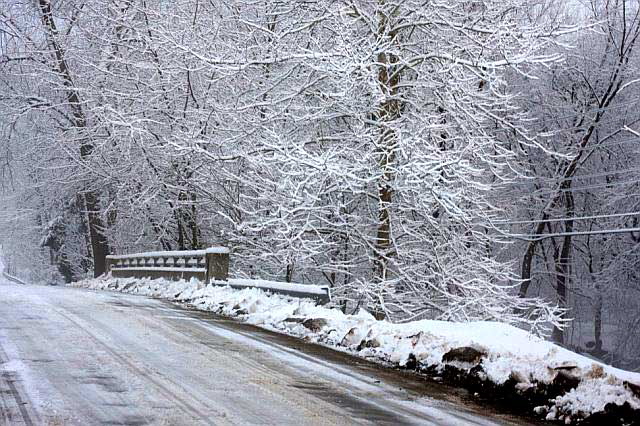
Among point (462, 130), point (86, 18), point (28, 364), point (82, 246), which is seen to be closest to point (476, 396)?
point (28, 364)

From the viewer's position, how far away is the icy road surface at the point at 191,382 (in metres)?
5.29

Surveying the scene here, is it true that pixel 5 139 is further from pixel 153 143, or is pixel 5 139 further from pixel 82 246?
pixel 82 246

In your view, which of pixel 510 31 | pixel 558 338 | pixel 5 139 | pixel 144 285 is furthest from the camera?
pixel 558 338

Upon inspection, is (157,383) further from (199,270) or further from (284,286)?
(199,270)

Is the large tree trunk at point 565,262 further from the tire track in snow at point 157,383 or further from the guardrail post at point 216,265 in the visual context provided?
the tire track in snow at point 157,383

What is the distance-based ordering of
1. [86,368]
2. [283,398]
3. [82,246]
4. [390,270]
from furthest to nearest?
[82,246] → [390,270] → [86,368] → [283,398]

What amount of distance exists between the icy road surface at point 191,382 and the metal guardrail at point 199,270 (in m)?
2.68

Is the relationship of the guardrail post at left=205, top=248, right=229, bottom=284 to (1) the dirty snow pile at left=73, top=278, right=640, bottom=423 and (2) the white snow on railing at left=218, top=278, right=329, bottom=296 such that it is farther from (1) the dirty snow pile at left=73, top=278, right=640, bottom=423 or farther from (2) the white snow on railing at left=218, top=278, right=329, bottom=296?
(1) the dirty snow pile at left=73, top=278, right=640, bottom=423

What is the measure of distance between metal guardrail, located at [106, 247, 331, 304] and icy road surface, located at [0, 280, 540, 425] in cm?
268

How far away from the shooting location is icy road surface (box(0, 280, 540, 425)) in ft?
17.3

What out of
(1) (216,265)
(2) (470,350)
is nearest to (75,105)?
(1) (216,265)

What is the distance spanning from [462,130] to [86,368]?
10218 millimetres

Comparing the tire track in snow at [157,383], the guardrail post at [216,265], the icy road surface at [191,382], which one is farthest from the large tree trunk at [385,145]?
the tire track in snow at [157,383]

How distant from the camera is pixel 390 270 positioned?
48.9 ft
